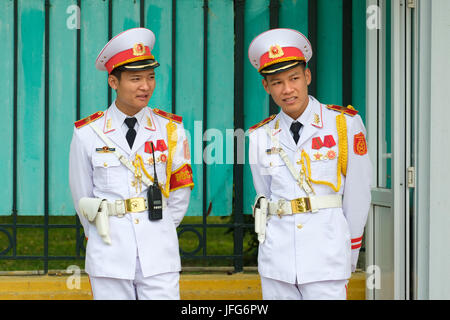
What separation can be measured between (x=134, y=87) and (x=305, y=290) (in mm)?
1321

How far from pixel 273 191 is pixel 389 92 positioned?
1.21 meters

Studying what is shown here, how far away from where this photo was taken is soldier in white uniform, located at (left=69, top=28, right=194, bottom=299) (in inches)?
122

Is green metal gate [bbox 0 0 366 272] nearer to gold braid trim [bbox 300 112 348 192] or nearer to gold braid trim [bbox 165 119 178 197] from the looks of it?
gold braid trim [bbox 165 119 178 197]

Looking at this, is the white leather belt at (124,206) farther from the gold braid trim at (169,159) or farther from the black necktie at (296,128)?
the black necktie at (296,128)

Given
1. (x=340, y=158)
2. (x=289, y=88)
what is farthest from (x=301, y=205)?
(x=289, y=88)

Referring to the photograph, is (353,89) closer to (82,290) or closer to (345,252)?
(345,252)

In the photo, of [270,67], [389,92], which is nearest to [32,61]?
[270,67]

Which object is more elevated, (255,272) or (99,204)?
(99,204)

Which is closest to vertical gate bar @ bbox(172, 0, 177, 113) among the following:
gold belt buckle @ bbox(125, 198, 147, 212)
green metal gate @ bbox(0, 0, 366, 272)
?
green metal gate @ bbox(0, 0, 366, 272)

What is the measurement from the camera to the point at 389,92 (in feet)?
12.7

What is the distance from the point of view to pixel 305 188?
3.06 meters

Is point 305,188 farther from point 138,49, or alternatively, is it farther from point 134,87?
point 138,49
